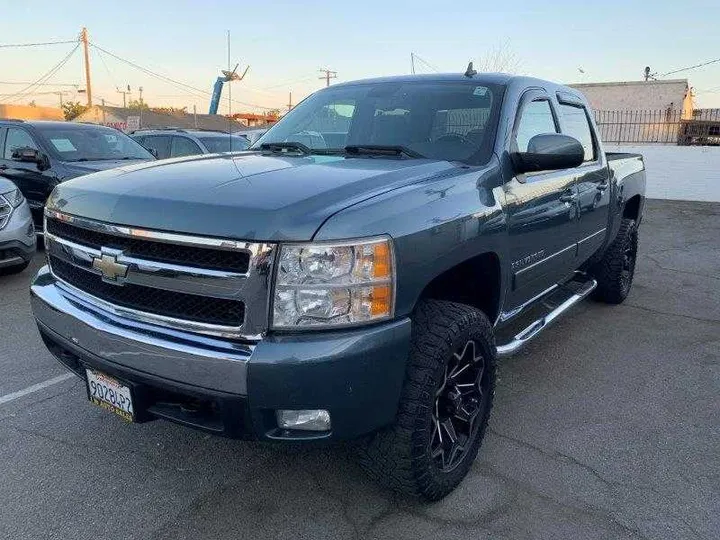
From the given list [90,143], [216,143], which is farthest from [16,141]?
[216,143]

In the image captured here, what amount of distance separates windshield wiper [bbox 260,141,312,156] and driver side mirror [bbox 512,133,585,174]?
116cm

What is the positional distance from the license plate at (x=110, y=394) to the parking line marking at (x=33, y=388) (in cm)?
116

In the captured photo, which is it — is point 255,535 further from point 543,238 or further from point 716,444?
point 716,444

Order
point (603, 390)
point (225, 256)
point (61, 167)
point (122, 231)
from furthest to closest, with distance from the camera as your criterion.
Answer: point (61, 167) → point (603, 390) → point (122, 231) → point (225, 256)

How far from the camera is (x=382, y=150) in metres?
3.15

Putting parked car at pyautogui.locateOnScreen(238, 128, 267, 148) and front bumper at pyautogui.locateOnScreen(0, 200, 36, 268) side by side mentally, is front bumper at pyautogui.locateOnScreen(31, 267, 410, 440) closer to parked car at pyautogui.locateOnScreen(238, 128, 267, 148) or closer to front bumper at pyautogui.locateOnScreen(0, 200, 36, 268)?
parked car at pyautogui.locateOnScreen(238, 128, 267, 148)

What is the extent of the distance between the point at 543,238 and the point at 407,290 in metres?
1.50

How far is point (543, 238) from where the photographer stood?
3395 millimetres

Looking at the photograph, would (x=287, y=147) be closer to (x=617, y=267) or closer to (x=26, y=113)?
(x=617, y=267)

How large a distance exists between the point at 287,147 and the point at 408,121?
72 cm

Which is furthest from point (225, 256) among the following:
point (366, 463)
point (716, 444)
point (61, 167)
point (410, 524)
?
point (61, 167)

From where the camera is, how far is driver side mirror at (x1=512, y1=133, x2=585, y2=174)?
3.00m

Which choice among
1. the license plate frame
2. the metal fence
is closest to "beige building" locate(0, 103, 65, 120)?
the metal fence

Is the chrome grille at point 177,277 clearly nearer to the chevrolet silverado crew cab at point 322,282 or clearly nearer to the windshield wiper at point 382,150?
the chevrolet silverado crew cab at point 322,282
